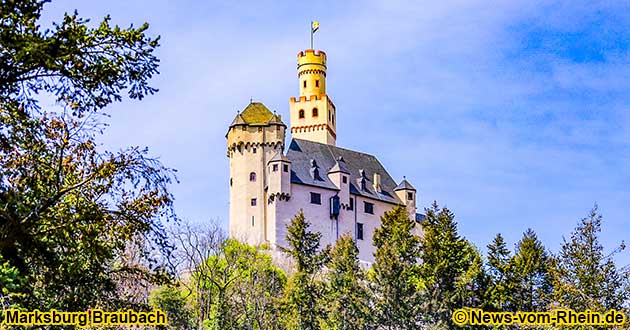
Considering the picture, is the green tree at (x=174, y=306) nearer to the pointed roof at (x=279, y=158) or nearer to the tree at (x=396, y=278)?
the tree at (x=396, y=278)

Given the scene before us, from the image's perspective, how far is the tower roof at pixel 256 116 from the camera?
249 feet

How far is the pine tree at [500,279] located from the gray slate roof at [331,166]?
25.9 metres

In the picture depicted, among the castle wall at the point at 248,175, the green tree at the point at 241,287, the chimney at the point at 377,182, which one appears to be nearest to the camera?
the green tree at the point at 241,287

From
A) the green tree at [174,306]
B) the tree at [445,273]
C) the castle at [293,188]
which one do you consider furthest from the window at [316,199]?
the tree at [445,273]

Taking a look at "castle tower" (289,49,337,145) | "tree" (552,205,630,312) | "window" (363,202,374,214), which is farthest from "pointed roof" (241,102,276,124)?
"tree" (552,205,630,312)

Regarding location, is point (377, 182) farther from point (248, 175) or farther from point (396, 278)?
point (396, 278)

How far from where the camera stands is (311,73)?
Result: 97.6 meters

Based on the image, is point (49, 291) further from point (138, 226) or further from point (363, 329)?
point (363, 329)

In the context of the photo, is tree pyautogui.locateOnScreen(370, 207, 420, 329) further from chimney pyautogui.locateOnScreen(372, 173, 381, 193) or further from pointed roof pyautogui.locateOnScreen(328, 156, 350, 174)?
chimney pyautogui.locateOnScreen(372, 173, 381, 193)

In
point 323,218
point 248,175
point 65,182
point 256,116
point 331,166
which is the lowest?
point 65,182

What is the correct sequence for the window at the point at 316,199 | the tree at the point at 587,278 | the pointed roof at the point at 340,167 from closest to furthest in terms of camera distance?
the tree at the point at 587,278
the window at the point at 316,199
the pointed roof at the point at 340,167

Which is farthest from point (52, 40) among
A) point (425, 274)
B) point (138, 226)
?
point (425, 274)

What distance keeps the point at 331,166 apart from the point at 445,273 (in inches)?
1246

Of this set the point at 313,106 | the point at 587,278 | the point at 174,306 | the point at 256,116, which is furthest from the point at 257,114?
the point at 587,278
